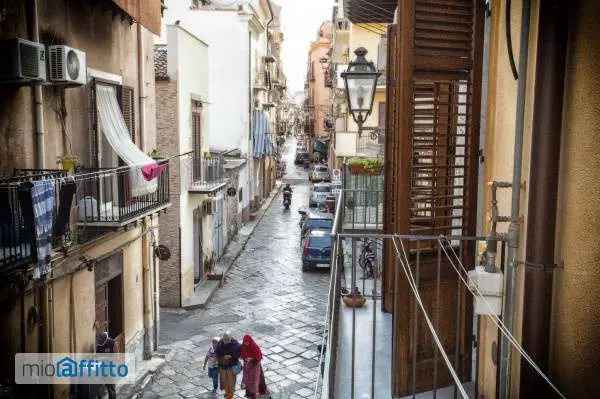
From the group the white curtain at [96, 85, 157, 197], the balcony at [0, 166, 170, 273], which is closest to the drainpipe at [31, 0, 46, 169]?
the balcony at [0, 166, 170, 273]

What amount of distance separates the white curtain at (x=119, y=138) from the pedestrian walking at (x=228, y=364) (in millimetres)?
3500

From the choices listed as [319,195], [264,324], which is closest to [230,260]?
[264,324]

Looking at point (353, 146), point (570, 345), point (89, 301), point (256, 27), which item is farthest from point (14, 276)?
point (256, 27)

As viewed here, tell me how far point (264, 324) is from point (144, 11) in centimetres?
921

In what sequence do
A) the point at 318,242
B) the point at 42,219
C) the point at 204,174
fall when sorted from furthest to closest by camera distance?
1. the point at 318,242
2. the point at 204,174
3. the point at 42,219

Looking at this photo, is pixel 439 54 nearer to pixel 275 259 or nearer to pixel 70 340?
pixel 70 340

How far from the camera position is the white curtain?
1129 centimetres

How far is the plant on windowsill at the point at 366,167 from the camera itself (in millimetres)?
12844

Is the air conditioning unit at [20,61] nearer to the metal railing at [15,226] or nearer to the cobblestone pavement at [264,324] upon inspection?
the metal railing at [15,226]

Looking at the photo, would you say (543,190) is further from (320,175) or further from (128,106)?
(320,175)

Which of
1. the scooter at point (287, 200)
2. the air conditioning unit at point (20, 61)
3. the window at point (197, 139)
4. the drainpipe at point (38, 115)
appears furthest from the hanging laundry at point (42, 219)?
the scooter at point (287, 200)

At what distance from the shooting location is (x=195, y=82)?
760 inches

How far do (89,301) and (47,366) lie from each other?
1.90 m

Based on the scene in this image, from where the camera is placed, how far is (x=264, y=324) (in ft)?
54.6
